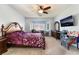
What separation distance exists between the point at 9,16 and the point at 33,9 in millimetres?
443

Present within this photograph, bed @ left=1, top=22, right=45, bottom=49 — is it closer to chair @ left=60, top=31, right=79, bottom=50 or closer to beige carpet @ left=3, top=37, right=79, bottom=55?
beige carpet @ left=3, top=37, right=79, bottom=55

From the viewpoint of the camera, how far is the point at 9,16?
5.14 ft

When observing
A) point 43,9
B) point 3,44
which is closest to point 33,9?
point 43,9

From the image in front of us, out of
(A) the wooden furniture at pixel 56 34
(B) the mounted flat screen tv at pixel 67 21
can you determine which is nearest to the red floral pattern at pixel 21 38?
(A) the wooden furniture at pixel 56 34

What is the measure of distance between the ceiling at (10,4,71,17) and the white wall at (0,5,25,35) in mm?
77

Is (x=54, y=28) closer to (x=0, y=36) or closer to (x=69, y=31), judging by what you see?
(x=69, y=31)

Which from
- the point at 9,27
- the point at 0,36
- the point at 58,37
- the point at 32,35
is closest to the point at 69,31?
the point at 58,37

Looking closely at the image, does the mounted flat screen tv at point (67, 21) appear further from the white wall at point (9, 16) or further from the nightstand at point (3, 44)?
the nightstand at point (3, 44)

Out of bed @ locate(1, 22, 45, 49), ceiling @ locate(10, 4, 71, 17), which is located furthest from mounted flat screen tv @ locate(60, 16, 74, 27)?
bed @ locate(1, 22, 45, 49)

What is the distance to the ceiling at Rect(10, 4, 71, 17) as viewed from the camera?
60.5 inches

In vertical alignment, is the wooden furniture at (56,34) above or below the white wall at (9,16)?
below

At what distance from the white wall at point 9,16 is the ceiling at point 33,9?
8cm

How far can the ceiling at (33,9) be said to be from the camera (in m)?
1.54
